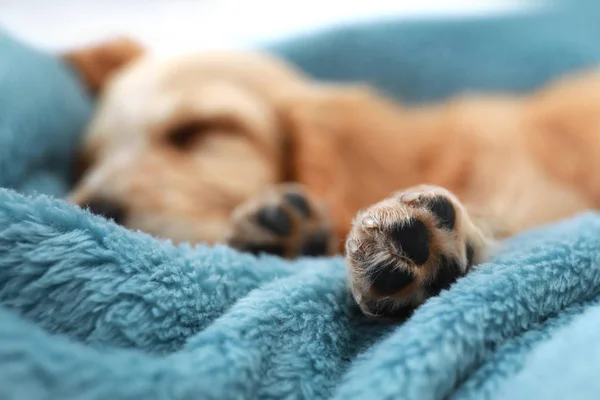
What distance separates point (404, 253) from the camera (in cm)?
53

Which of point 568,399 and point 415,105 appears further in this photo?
point 415,105

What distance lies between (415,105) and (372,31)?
1.06 feet

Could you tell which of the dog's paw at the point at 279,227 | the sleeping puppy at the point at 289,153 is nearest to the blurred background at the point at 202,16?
the sleeping puppy at the point at 289,153

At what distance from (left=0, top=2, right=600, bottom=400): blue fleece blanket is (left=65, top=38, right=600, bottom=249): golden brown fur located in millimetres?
406

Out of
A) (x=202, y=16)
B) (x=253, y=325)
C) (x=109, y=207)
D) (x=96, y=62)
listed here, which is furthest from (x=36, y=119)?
(x=202, y=16)

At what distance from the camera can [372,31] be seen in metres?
2.04

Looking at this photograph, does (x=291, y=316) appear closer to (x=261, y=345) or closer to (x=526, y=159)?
(x=261, y=345)

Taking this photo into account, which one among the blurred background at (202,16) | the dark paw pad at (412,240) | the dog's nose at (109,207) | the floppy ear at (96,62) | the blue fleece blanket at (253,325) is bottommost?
the dog's nose at (109,207)

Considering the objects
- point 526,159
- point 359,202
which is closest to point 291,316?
point 359,202

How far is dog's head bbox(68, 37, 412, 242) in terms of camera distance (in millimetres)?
978

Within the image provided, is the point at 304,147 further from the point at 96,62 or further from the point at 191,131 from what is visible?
the point at 96,62

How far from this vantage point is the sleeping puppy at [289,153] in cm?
93

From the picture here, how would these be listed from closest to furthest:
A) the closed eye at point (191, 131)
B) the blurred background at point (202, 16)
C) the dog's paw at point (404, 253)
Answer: the dog's paw at point (404, 253)
the closed eye at point (191, 131)
the blurred background at point (202, 16)

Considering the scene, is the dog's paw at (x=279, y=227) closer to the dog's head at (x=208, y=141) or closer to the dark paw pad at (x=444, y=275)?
the dog's head at (x=208, y=141)
